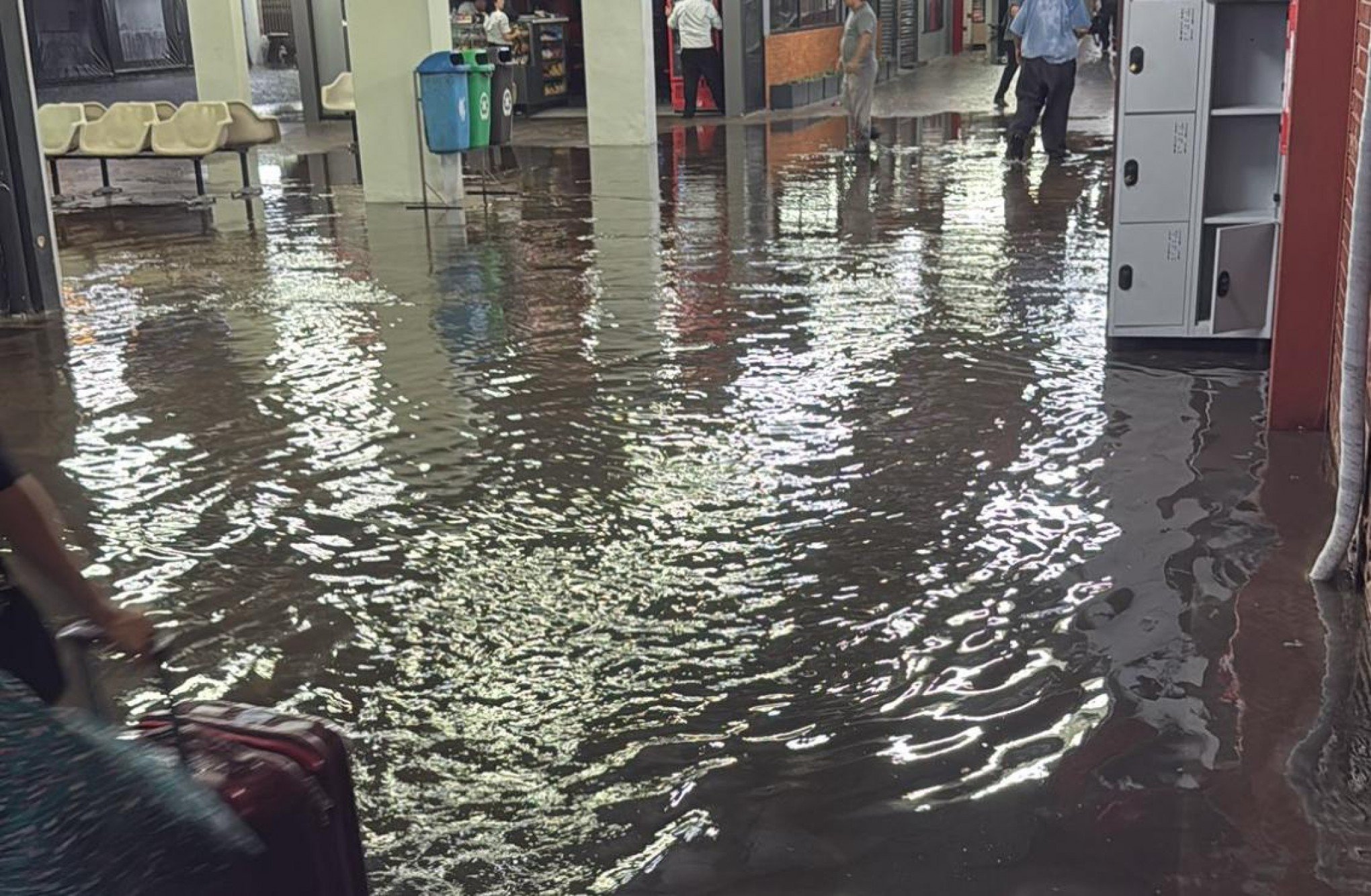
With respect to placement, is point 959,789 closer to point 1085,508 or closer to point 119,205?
point 1085,508

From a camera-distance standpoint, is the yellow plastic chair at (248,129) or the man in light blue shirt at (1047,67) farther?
the yellow plastic chair at (248,129)

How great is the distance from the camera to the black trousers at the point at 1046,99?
575 inches

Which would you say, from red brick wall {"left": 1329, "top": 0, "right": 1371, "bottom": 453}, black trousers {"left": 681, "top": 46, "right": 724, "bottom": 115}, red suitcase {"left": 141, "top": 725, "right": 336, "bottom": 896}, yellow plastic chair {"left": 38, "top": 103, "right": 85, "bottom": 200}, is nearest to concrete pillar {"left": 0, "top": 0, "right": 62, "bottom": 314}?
yellow plastic chair {"left": 38, "top": 103, "right": 85, "bottom": 200}

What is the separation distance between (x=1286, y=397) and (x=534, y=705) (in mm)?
3589

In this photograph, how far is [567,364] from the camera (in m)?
7.48

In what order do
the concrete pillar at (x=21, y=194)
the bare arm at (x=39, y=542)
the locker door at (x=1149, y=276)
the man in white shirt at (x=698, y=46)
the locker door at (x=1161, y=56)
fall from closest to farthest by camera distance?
the bare arm at (x=39, y=542), the locker door at (x=1161, y=56), the locker door at (x=1149, y=276), the concrete pillar at (x=21, y=194), the man in white shirt at (x=698, y=46)

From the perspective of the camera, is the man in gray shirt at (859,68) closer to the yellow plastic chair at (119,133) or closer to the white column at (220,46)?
the yellow plastic chair at (119,133)

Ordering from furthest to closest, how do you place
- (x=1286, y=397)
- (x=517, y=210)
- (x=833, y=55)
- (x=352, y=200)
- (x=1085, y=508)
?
1. (x=833, y=55)
2. (x=352, y=200)
3. (x=517, y=210)
4. (x=1286, y=397)
5. (x=1085, y=508)

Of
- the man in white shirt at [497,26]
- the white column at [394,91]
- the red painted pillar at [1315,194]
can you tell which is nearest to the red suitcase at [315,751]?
the red painted pillar at [1315,194]

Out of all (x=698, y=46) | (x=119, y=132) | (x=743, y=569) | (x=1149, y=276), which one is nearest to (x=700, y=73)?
(x=698, y=46)

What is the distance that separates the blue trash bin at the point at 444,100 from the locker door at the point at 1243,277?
314 inches

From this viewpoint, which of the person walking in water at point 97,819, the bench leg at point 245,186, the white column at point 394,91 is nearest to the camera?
the person walking in water at point 97,819

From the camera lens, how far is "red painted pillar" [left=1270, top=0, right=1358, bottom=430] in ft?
18.4

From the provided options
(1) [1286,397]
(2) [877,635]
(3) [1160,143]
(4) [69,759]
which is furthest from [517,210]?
(4) [69,759]
